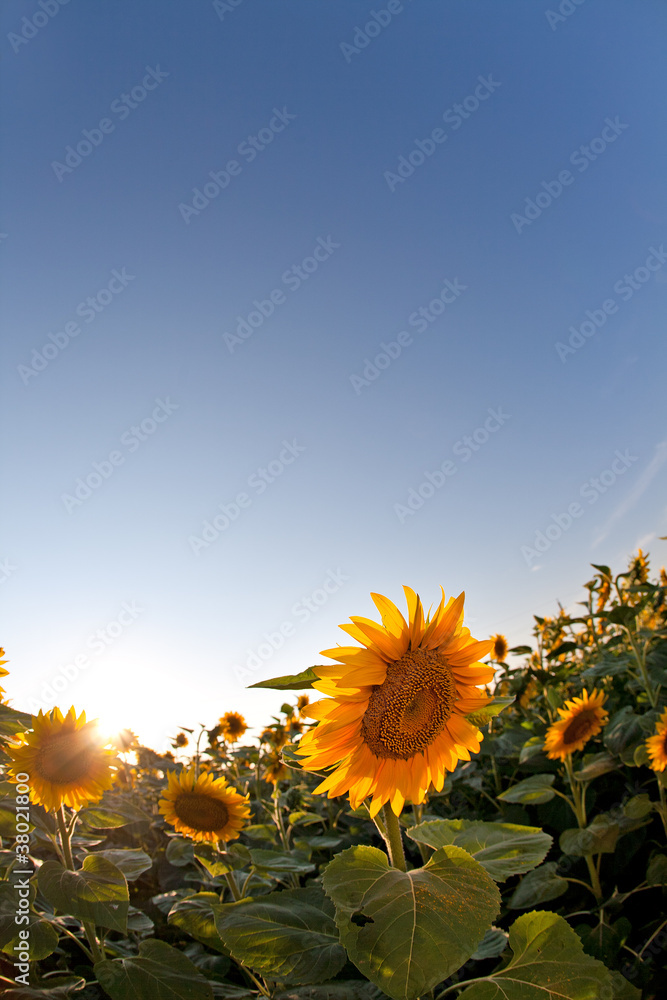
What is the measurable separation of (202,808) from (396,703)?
2.03 meters

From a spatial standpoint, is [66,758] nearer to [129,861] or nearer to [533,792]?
[129,861]

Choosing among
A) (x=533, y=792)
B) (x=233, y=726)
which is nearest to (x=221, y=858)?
(x=533, y=792)

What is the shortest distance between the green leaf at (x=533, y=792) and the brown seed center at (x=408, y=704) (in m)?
1.69

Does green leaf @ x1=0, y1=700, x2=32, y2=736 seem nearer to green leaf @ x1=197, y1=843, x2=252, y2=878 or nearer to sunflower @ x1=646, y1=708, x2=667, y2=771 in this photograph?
green leaf @ x1=197, y1=843, x2=252, y2=878

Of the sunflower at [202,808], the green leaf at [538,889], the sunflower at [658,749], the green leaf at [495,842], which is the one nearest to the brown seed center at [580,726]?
the sunflower at [658,749]

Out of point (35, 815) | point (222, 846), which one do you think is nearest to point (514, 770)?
point (222, 846)

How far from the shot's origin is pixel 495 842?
1.72 meters

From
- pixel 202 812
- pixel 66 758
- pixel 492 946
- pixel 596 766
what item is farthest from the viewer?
pixel 596 766

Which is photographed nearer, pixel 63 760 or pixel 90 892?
pixel 90 892

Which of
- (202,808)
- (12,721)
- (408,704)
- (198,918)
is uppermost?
(12,721)

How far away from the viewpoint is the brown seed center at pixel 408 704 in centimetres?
150

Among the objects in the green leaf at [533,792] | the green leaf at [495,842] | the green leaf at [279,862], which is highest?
the green leaf at [495,842]

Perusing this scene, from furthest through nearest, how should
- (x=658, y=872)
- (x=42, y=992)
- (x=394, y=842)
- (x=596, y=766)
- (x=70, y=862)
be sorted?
(x=596, y=766)
(x=658, y=872)
(x=70, y=862)
(x=42, y=992)
(x=394, y=842)

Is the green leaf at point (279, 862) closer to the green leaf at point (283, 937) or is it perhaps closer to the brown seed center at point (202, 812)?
the green leaf at point (283, 937)
